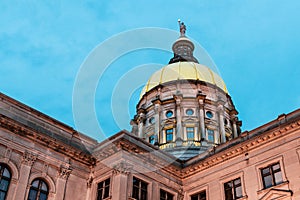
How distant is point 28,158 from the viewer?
26281mm

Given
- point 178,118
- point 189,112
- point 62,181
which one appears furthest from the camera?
point 189,112

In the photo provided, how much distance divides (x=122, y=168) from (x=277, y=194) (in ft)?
35.5

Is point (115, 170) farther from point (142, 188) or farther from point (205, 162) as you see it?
point (205, 162)

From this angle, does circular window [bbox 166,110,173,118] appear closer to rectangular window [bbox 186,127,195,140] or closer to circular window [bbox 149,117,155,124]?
circular window [bbox 149,117,155,124]

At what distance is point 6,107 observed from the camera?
2714cm

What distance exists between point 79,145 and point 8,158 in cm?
619

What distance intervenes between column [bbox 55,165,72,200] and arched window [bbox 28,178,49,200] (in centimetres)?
82

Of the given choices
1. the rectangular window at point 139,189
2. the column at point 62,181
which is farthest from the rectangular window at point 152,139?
the column at point 62,181

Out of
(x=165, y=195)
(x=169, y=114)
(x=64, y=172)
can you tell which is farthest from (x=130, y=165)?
(x=169, y=114)

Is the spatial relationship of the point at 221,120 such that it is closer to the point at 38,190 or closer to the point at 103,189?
the point at 103,189

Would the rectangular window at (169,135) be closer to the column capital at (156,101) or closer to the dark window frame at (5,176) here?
the column capital at (156,101)

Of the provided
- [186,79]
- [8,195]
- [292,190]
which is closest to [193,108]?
[186,79]

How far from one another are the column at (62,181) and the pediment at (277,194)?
1405cm

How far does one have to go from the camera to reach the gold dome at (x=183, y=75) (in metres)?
55.1
